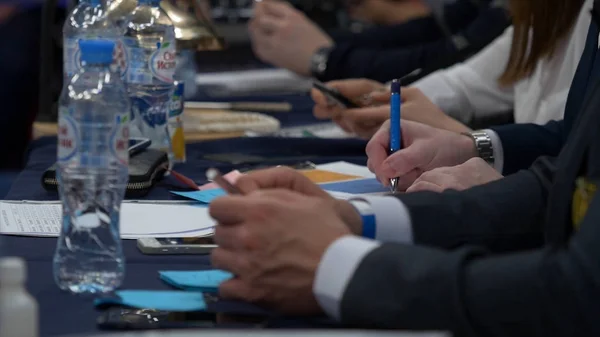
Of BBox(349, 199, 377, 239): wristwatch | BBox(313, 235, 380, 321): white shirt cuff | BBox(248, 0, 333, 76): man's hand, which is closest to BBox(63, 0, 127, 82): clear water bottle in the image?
BBox(349, 199, 377, 239): wristwatch

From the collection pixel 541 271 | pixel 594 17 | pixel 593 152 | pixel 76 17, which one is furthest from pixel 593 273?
pixel 76 17

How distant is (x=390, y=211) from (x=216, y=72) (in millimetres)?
2839

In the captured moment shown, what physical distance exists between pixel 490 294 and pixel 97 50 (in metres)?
0.46

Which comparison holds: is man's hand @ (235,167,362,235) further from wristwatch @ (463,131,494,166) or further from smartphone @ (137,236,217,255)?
wristwatch @ (463,131,494,166)

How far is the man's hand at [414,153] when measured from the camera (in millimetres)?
1477

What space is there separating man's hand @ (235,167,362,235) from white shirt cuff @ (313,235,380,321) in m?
0.12

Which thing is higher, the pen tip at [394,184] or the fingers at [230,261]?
the fingers at [230,261]

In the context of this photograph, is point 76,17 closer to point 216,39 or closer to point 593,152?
point 216,39

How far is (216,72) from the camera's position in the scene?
385 cm

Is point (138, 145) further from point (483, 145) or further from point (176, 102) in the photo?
point (483, 145)

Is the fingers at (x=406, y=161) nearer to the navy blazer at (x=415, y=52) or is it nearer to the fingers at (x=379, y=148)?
the fingers at (x=379, y=148)

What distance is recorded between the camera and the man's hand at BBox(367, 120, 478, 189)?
1.48 m

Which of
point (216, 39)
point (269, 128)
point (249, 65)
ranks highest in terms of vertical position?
point (216, 39)

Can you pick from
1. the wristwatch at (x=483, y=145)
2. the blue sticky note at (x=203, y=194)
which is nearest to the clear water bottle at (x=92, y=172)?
the blue sticky note at (x=203, y=194)
